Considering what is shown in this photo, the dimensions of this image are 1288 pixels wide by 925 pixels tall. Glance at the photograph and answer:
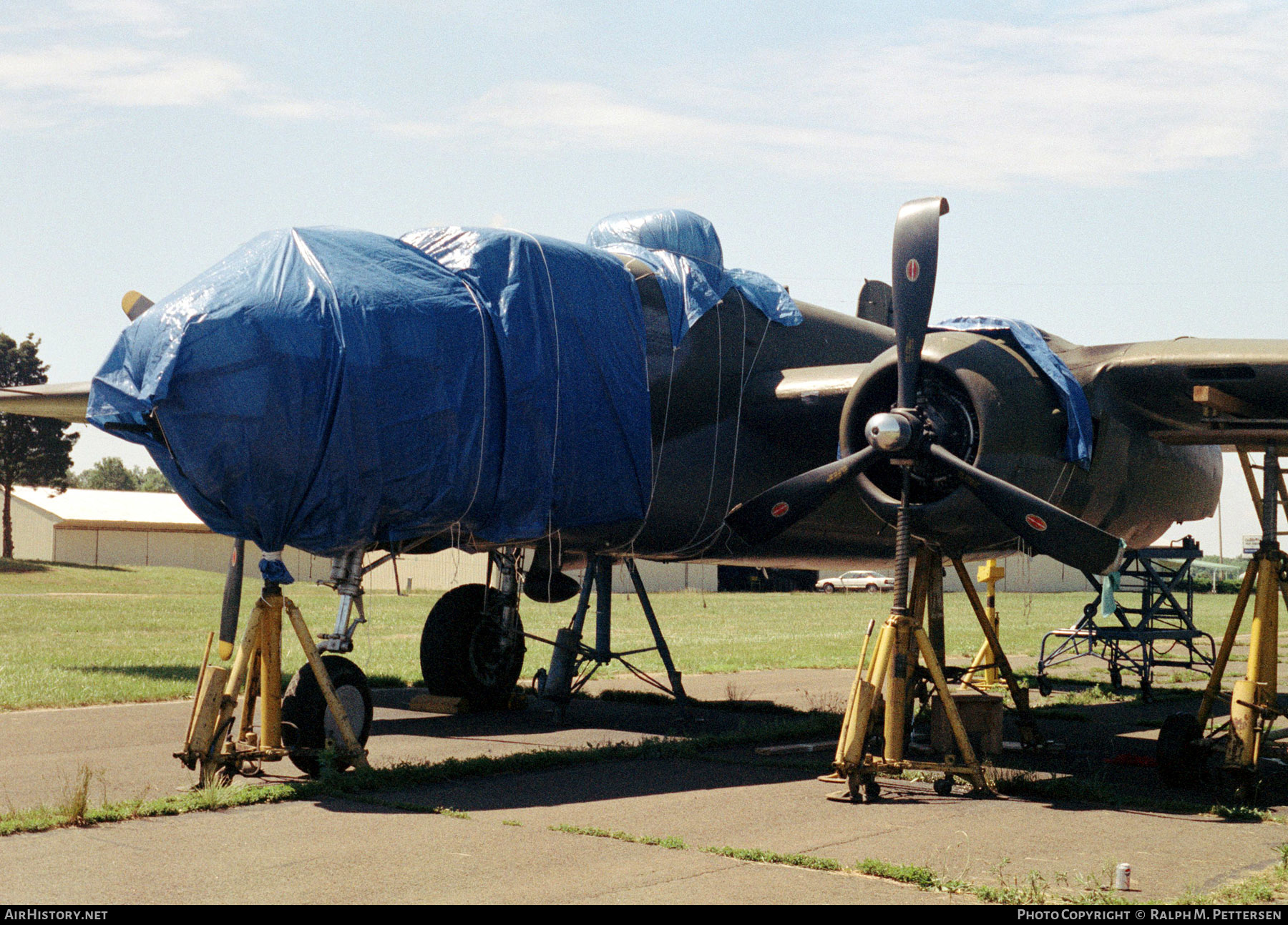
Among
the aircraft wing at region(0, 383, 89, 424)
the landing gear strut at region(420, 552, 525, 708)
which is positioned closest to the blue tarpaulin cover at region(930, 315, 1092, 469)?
the landing gear strut at region(420, 552, 525, 708)

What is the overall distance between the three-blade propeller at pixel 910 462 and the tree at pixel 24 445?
56880 mm

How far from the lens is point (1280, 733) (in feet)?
39.9

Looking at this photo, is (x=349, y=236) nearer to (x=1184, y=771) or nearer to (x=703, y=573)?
(x=1184, y=771)

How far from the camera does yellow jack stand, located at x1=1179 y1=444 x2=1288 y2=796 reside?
32.8ft

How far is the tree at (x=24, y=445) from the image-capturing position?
6012 cm

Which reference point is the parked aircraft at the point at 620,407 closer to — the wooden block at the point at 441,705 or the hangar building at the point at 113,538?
the wooden block at the point at 441,705

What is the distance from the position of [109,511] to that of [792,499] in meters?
65.2

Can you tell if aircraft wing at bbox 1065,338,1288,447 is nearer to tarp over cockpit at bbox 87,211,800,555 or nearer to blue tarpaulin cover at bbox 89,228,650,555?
tarp over cockpit at bbox 87,211,800,555

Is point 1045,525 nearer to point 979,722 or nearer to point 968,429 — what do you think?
point 968,429

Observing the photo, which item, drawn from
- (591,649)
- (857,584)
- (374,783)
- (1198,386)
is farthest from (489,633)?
(857,584)

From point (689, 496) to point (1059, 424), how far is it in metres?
3.61

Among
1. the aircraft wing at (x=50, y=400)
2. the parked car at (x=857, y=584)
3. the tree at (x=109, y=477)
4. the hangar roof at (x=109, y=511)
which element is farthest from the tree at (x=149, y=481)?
the aircraft wing at (x=50, y=400)

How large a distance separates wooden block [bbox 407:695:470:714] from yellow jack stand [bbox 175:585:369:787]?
15.5 feet

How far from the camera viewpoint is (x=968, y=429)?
35.9 feet
